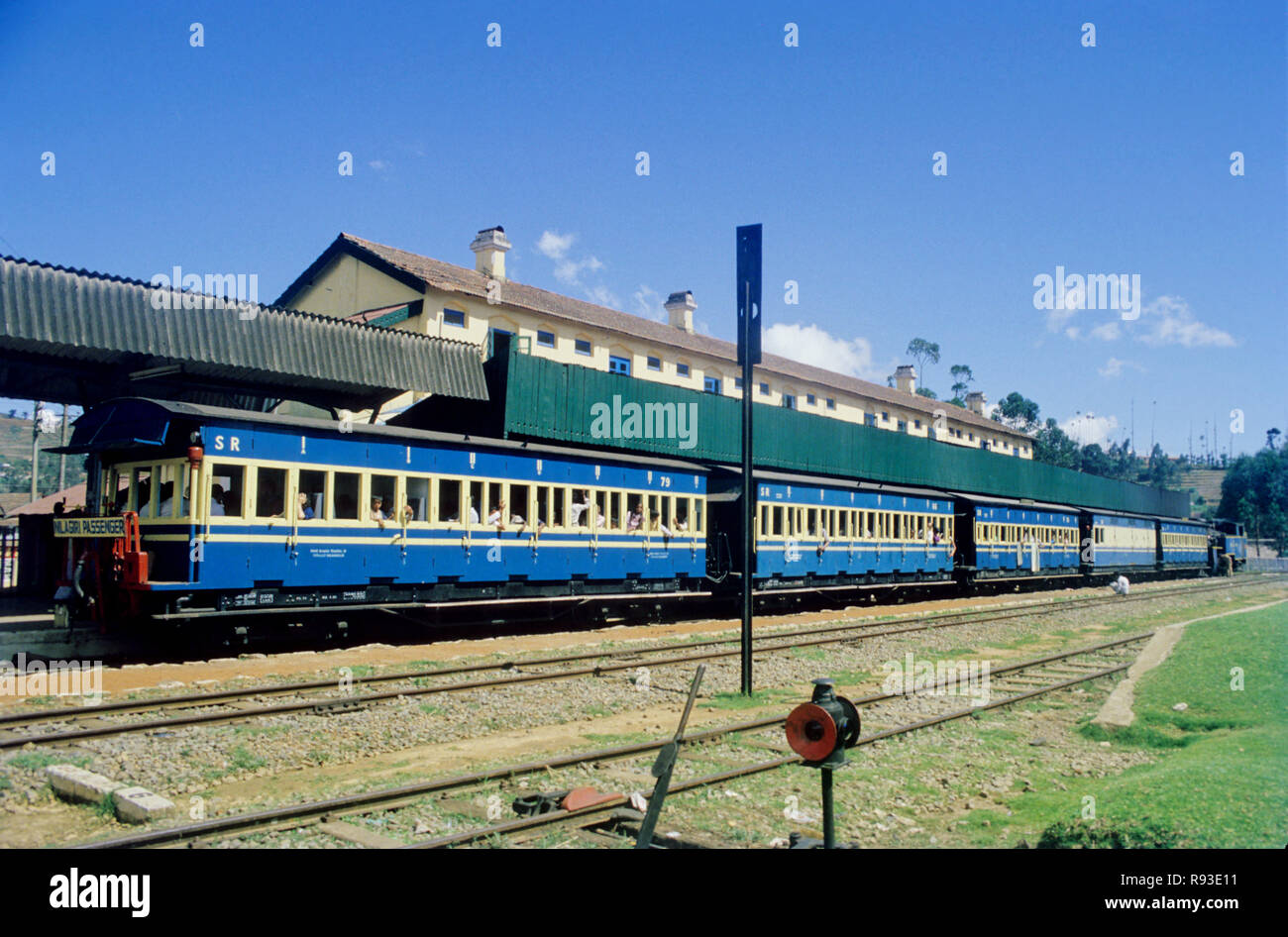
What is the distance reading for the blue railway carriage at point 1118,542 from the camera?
146ft

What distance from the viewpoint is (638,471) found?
21078 millimetres

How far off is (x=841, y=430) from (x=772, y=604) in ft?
33.1

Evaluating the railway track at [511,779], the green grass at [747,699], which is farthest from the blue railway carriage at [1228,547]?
the green grass at [747,699]

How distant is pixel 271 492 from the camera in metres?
14.3

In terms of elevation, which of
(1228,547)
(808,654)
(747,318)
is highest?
(747,318)

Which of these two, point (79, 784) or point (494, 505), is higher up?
point (494, 505)

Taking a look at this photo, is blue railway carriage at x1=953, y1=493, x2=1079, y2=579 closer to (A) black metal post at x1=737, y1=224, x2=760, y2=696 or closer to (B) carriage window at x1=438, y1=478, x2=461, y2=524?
(B) carriage window at x1=438, y1=478, x2=461, y2=524

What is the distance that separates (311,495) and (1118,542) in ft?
145

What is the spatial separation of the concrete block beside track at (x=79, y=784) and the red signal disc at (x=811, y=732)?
5.41 metres

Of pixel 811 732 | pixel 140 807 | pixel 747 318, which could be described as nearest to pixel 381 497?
pixel 747 318

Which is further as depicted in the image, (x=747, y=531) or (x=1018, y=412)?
(x=1018, y=412)

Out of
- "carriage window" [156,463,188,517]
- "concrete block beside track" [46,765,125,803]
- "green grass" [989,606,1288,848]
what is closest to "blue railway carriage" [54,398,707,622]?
"carriage window" [156,463,188,517]

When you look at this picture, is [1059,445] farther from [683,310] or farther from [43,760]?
[43,760]
